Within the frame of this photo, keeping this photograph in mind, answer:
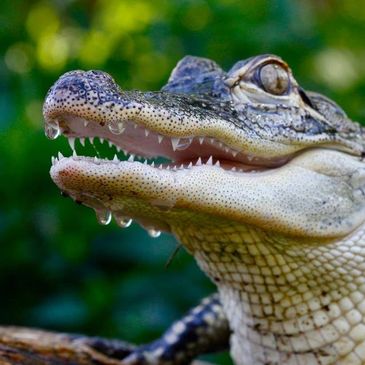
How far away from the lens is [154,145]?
2.53 meters

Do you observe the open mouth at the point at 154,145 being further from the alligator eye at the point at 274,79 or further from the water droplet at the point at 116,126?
the alligator eye at the point at 274,79

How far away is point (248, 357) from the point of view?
3.10 m

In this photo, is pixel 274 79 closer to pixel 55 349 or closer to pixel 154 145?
pixel 154 145

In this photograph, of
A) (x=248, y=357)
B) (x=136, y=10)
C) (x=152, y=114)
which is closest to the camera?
(x=152, y=114)

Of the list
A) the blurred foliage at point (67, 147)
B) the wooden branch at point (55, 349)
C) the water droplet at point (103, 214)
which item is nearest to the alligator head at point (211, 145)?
the water droplet at point (103, 214)

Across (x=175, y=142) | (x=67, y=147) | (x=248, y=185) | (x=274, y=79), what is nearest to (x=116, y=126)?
(x=175, y=142)

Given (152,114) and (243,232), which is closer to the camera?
(152,114)

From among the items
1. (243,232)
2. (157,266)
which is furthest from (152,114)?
(157,266)

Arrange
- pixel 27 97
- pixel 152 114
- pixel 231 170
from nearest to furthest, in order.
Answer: pixel 152 114, pixel 231 170, pixel 27 97

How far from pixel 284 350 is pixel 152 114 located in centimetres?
115

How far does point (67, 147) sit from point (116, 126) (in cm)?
228

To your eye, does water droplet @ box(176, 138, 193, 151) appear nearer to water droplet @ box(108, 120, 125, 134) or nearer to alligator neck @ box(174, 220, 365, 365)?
water droplet @ box(108, 120, 125, 134)

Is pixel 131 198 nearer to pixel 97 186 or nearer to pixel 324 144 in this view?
pixel 97 186

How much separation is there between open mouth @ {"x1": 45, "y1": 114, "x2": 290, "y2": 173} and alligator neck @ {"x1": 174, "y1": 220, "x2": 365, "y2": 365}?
0.75 feet
